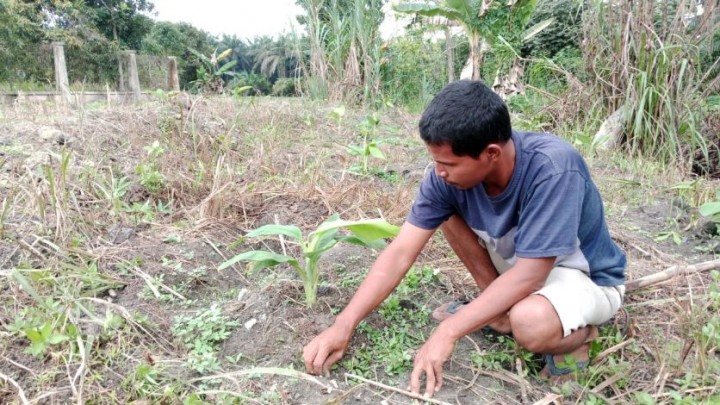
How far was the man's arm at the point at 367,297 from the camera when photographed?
149 centimetres

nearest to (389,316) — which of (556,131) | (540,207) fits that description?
(540,207)

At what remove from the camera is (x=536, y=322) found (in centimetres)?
144

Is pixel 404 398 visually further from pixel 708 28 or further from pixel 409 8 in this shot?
pixel 409 8

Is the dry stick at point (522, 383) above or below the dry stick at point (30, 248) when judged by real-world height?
below

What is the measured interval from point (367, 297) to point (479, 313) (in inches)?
14.3

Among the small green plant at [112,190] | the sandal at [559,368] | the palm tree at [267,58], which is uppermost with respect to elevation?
the palm tree at [267,58]

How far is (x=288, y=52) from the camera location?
7.04m

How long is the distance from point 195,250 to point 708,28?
4.00 m

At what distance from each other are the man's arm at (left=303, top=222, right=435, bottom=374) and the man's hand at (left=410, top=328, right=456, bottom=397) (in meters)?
0.24

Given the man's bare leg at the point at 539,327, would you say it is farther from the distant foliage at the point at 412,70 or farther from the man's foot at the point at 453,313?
the distant foliage at the point at 412,70

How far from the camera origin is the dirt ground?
143 cm

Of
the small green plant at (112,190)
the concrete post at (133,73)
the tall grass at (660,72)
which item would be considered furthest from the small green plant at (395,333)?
the concrete post at (133,73)

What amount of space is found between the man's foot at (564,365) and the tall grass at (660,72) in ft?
8.82

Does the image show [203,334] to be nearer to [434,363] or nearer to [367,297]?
[367,297]
